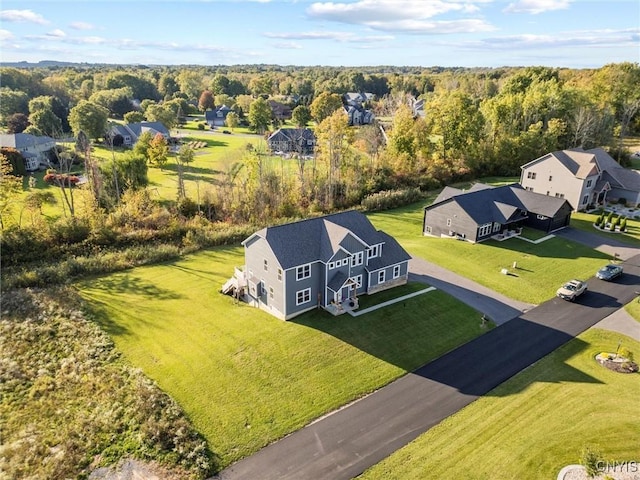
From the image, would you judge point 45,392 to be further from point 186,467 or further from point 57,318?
point 186,467

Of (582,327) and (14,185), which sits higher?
(14,185)

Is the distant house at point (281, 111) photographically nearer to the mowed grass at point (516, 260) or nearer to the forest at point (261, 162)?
the forest at point (261, 162)

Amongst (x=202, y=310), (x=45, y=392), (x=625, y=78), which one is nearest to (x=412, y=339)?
(x=202, y=310)

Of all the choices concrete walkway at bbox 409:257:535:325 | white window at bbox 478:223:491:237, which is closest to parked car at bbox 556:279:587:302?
concrete walkway at bbox 409:257:535:325

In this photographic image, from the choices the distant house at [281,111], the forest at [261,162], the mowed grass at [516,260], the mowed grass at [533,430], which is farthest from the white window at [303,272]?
the distant house at [281,111]

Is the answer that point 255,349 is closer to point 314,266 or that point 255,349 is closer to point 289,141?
point 314,266
